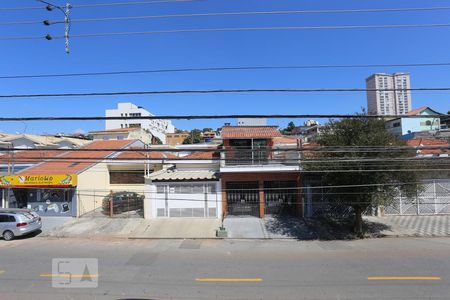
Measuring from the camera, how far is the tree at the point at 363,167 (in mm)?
16734

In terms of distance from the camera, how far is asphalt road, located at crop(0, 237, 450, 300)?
384 inches

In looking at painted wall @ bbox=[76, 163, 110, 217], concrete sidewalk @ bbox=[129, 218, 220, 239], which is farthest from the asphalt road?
painted wall @ bbox=[76, 163, 110, 217]

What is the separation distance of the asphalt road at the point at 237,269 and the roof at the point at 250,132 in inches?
318

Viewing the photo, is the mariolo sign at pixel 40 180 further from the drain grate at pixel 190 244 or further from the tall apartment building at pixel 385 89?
the tall apartment building at pixel 385 89

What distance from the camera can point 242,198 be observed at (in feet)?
75.2

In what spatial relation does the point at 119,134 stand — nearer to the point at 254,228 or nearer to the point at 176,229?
the point at 176,229

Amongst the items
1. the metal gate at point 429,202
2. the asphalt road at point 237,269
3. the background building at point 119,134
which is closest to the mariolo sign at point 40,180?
the asphalt road at point 237,269

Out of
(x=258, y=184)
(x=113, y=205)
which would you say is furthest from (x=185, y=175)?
(x=113, y=205)

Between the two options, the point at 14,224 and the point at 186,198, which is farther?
the point at 186,198

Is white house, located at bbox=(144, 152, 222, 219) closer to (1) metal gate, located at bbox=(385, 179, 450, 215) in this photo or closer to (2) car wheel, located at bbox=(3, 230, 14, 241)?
(2) car wheel, located at bbox=(3, 230, 14, 241)

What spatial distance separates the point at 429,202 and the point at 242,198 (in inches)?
499

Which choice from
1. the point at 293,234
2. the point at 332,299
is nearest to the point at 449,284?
the point at 332,299

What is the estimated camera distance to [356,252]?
1537 cm

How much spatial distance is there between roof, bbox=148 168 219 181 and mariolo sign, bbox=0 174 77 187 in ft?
17.9
